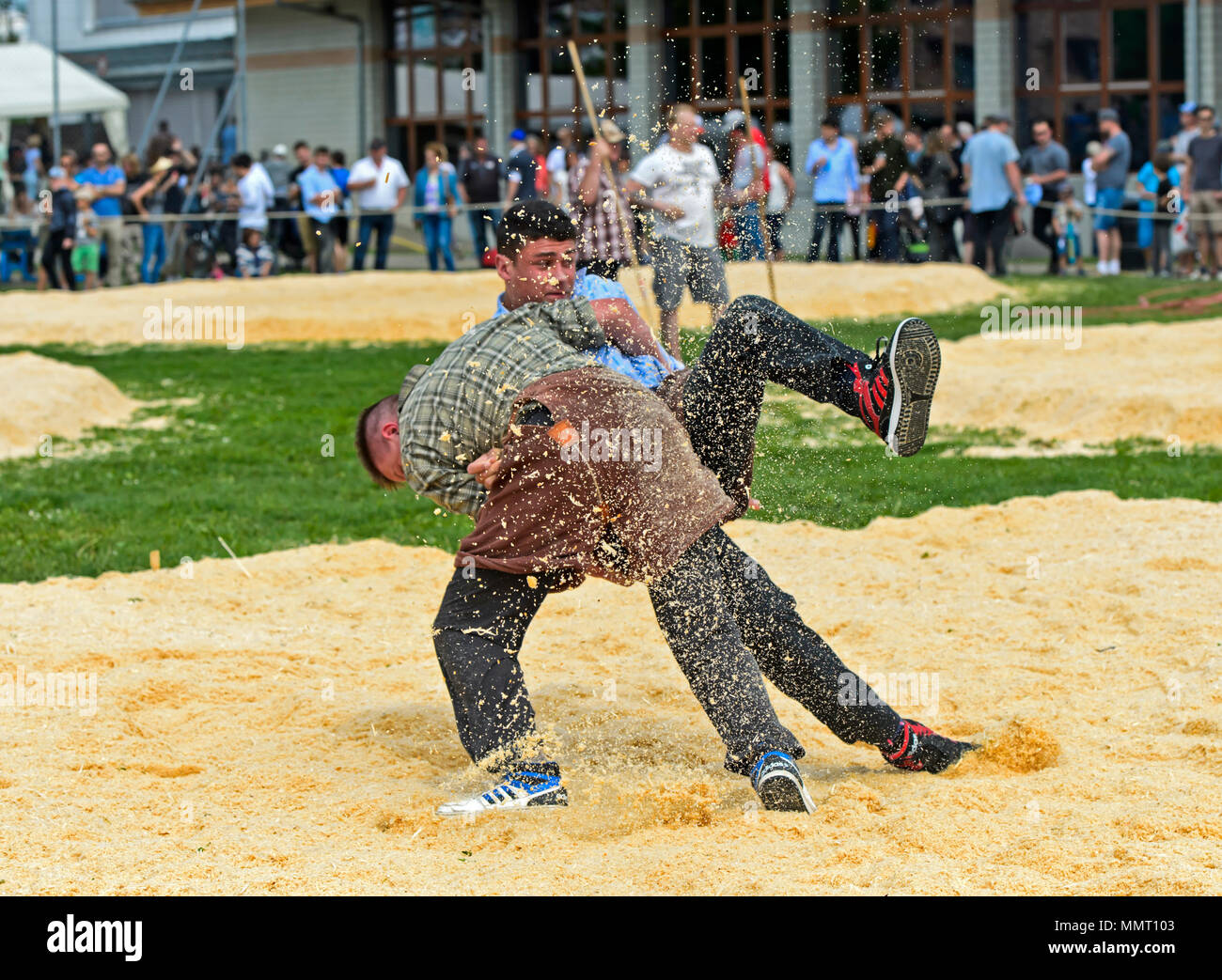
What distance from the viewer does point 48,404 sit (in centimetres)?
1123

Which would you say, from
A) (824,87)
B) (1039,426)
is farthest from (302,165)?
(1039,426)

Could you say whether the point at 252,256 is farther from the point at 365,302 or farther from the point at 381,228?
the point at 365,302

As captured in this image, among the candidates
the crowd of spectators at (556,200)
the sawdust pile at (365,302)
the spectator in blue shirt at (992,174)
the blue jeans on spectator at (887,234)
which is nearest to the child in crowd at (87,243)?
the crowd of spectators at (556,200)

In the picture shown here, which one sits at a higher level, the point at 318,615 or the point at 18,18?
the point at 18,18

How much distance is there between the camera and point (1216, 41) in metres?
23.4

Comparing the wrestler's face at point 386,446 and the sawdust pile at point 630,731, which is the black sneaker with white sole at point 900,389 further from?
the wrestler's face at point 386,446

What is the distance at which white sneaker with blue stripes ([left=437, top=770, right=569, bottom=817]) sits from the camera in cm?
394

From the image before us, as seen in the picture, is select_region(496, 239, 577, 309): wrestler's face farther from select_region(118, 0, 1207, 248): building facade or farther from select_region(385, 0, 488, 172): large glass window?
select_region(385, 0, 488, 172): large glass window

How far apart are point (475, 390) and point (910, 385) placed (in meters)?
1.18
